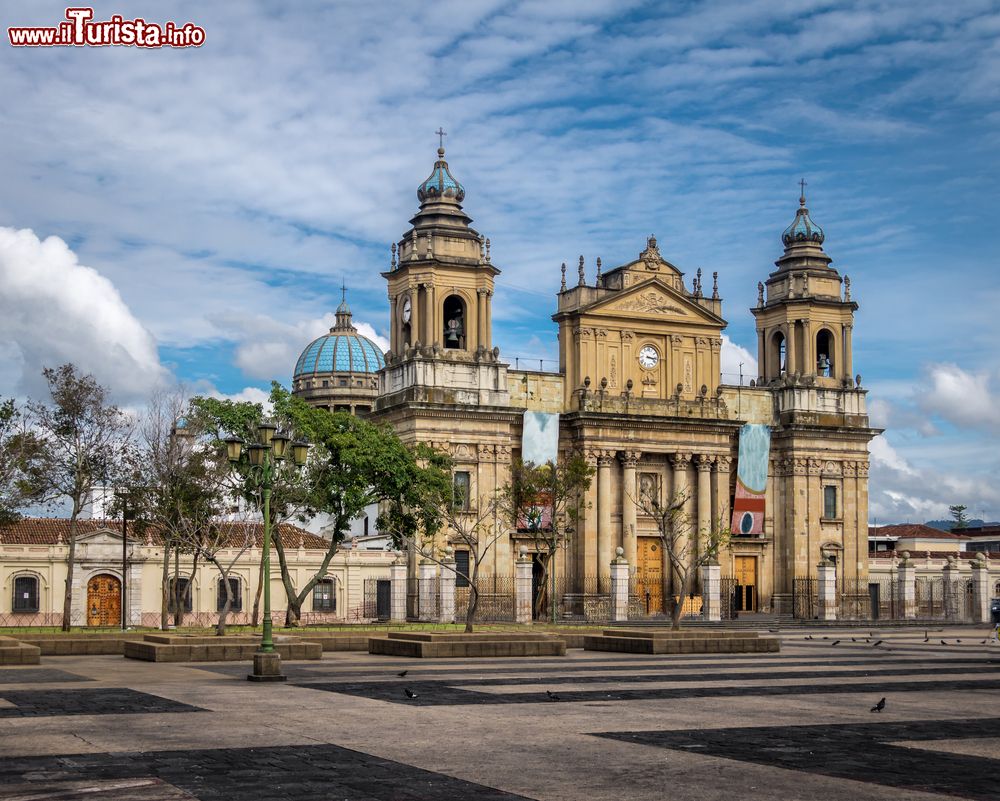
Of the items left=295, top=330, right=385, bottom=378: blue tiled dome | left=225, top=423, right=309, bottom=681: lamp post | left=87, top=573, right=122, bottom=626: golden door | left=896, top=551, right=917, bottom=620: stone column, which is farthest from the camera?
left=295, top=330, right=385, bottom=378: blue tiled dome

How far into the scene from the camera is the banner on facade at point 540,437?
211ft

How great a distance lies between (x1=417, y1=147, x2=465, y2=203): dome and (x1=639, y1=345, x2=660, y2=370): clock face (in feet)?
39.4

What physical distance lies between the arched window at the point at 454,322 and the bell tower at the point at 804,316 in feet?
62.7

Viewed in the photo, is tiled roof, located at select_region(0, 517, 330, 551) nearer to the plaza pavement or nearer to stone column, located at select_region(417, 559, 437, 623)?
stone column, located at select_region(417, 559, 437, 623)

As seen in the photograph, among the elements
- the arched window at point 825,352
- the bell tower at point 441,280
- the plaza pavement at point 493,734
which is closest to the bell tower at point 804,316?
the arched window at point 825,352

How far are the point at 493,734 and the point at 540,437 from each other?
1845 inches

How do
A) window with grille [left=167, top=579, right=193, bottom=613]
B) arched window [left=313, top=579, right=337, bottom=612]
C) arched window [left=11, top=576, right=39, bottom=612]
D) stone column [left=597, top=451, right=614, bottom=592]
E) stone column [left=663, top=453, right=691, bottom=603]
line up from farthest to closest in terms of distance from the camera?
stone column [left=663, top=453, right=691, bottom=603], stone column [left=597, top=451, right=614, bottom=592], arched window [left=313, top=579, right=337, bottom=612], window with grille [left=167, top=579, right=193, bottom=613], arched window [left=11, top=576, right=39, bottom=612]

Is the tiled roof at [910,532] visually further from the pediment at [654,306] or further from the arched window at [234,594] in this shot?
the arched window at [234,594]

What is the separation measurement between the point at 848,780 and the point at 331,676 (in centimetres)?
1522

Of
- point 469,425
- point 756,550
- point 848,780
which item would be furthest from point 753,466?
point 848,780

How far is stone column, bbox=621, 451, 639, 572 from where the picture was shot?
65438mm

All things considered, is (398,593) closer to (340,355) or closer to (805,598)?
(805,598)

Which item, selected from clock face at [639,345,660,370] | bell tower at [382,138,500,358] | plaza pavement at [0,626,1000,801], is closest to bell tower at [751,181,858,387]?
clock face at [639,345,660,370]

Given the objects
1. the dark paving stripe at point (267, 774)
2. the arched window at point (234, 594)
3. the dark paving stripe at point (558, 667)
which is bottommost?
the dark paving stripe at point (558, 667)
